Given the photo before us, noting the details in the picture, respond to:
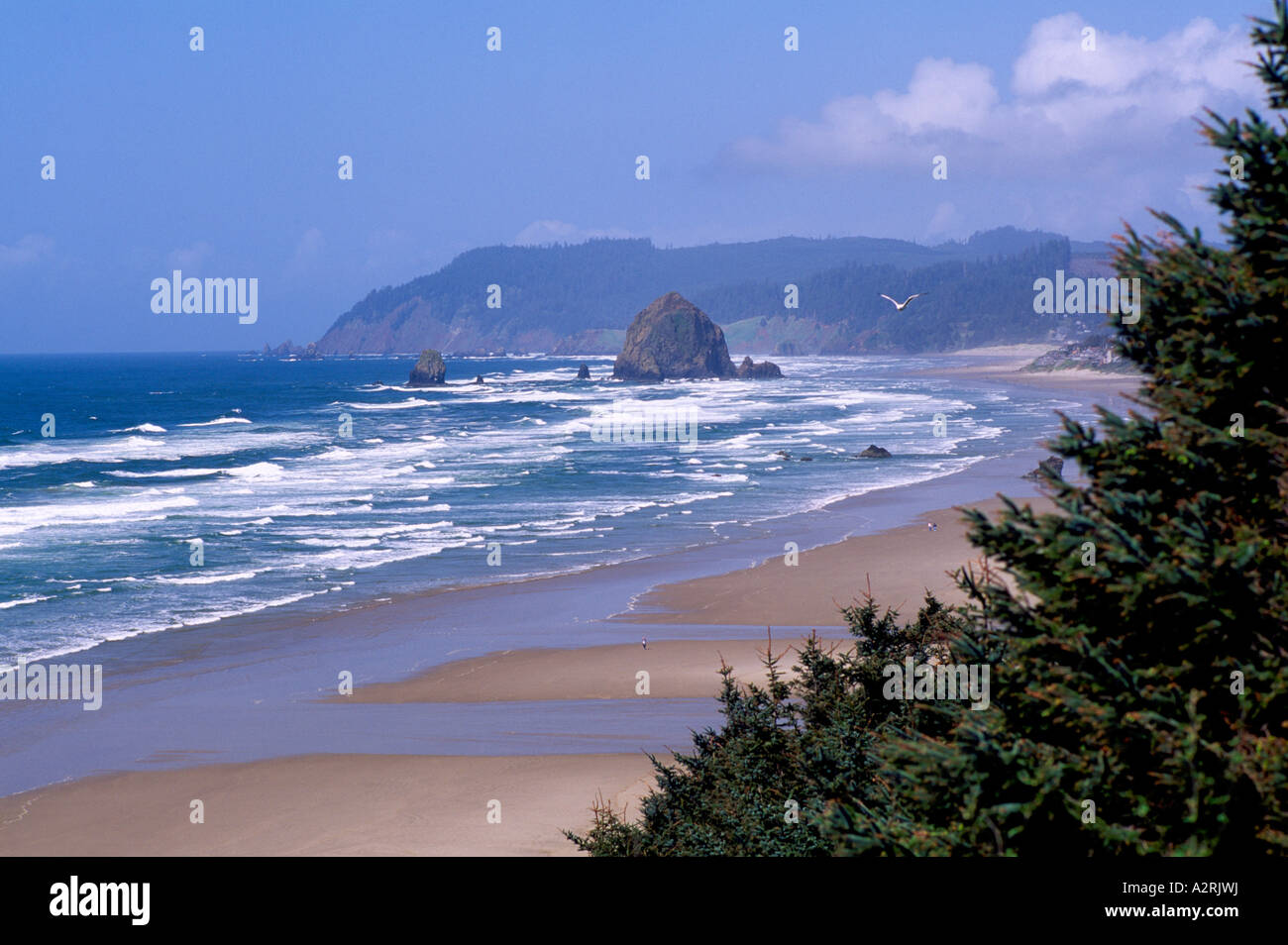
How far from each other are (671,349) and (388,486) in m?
117

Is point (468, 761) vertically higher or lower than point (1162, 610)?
lower

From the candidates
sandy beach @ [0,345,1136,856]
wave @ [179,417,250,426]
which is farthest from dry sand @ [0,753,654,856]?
Result: wave @ [179,417,250,426]

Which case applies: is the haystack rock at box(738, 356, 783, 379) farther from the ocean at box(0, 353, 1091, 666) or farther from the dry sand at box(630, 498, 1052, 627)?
the dry sand at box(630, 498, 1052, 627)

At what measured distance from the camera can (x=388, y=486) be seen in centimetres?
4831

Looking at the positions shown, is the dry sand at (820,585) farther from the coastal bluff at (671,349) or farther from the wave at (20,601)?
the coastal bluff at (671,349)

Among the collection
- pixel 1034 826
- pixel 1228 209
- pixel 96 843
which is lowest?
pixel 96 843

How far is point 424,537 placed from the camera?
36344mm

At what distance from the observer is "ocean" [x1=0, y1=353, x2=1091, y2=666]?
97.3ft

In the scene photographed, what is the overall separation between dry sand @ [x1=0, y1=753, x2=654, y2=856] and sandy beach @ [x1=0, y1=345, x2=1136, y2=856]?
0.10 feet

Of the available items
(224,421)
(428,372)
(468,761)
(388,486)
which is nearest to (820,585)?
(468,761)

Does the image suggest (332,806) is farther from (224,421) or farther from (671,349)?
(671,349)
